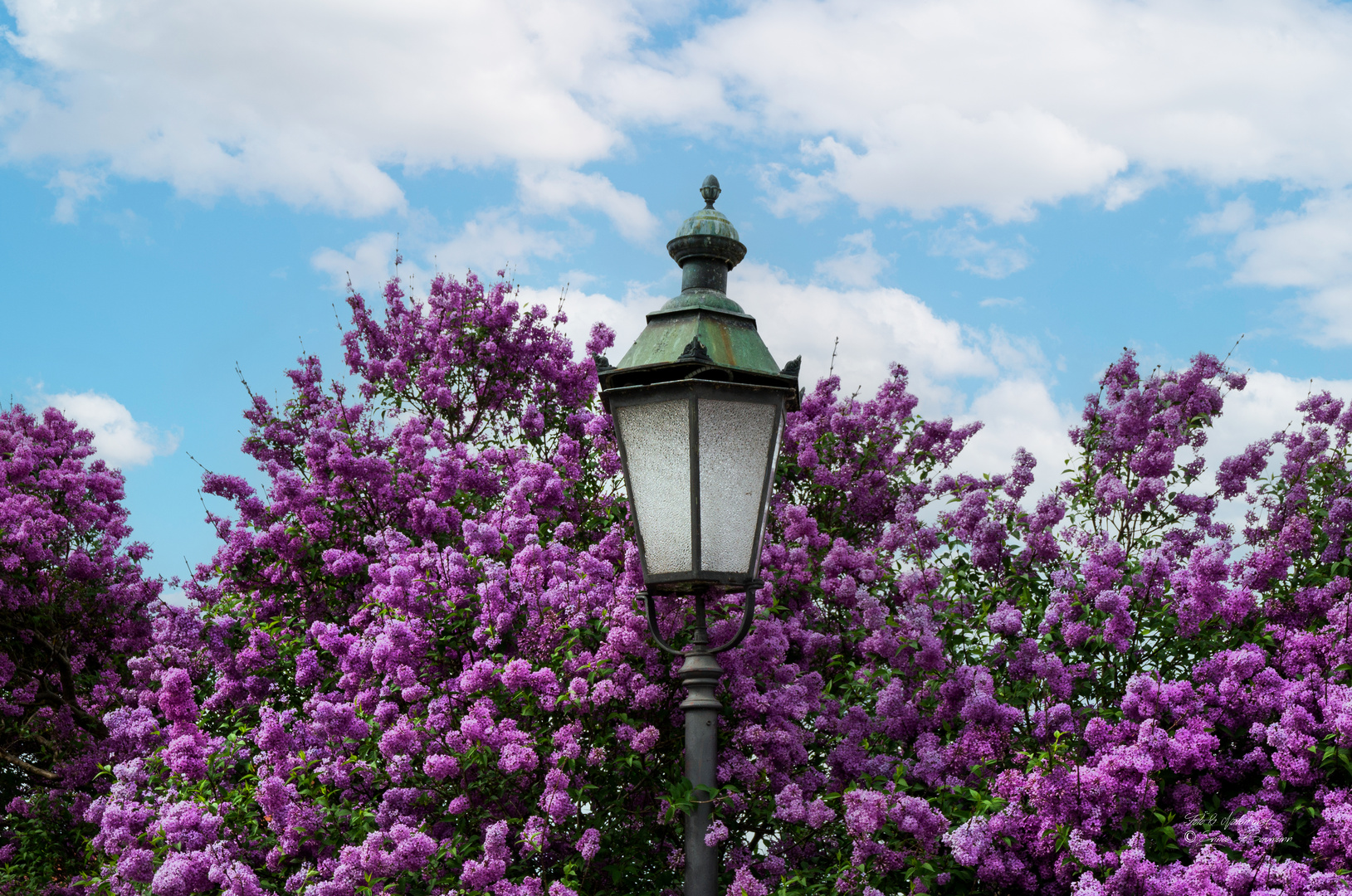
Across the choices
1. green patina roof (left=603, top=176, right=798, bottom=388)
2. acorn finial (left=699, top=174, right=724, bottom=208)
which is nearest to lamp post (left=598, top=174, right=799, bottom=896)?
green patina roof (left=603, top=176, right=798, bottom=388)

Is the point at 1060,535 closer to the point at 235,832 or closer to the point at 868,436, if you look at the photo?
the point at 868,436

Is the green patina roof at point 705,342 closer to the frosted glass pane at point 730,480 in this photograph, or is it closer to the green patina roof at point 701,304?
the green patina roof at point 701,304

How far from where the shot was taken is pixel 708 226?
503 cm

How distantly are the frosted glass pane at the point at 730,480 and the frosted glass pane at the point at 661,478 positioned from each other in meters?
0.07

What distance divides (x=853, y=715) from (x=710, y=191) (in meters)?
2.50

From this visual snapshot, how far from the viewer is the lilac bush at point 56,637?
873 cm

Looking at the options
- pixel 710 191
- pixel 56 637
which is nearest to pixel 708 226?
pixel 710 191

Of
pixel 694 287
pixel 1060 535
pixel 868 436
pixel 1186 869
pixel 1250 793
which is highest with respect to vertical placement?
pixel 868 436

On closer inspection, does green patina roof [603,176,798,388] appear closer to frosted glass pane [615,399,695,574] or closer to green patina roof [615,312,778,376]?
green patina roof [615,312,778,376]

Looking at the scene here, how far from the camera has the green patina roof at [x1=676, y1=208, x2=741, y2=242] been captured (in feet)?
16.5

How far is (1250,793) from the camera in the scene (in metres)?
4.44

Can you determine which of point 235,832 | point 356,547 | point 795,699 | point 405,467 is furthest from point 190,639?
point 795,699

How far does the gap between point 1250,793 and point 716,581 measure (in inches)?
91.7

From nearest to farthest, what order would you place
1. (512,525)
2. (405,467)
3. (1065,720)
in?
(1065,720) < (512,525) < (405,467)
